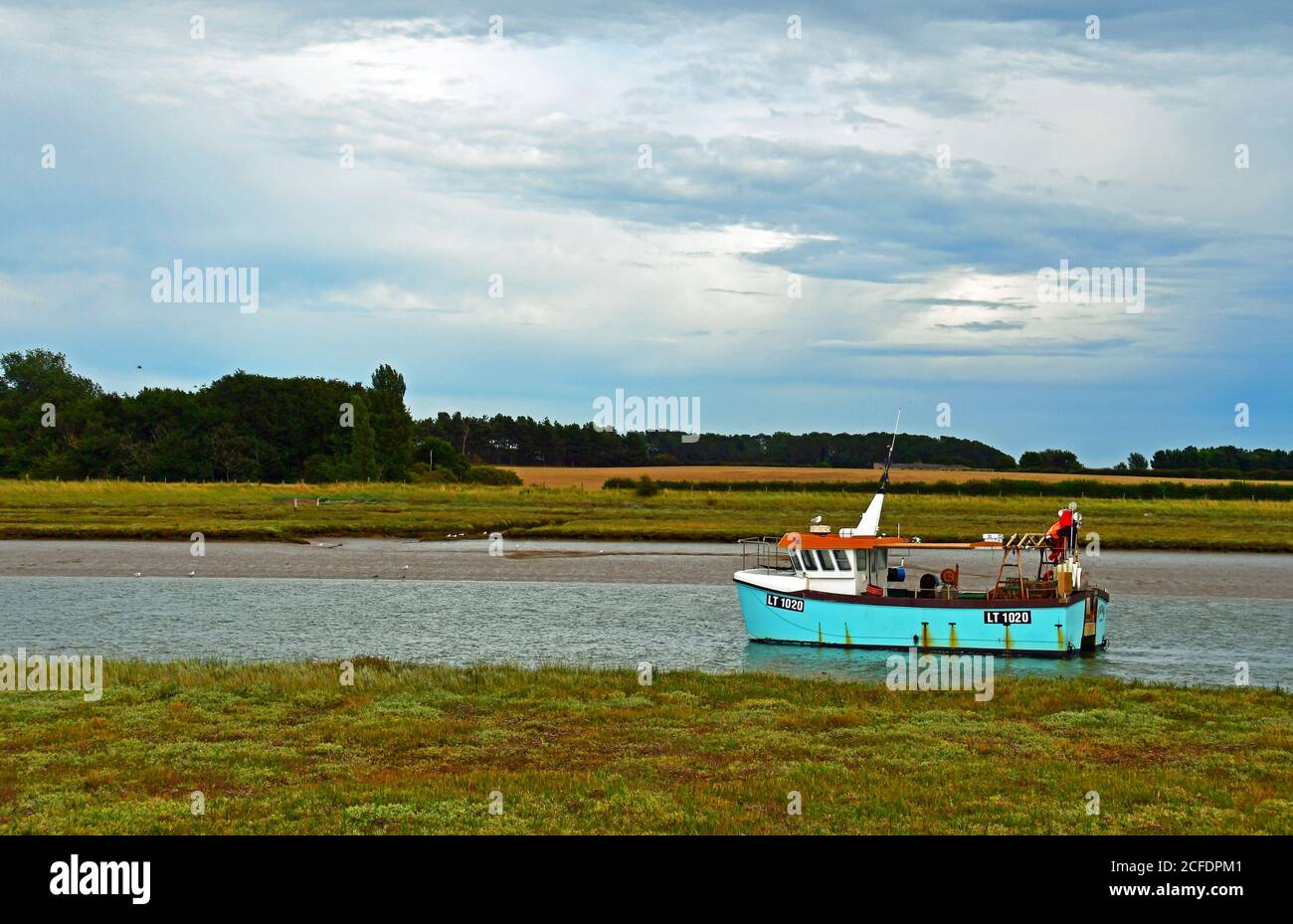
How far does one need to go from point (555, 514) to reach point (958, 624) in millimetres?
66385

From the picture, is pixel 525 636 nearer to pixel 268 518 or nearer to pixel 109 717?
pixel 109 717

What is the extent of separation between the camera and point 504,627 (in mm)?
42906

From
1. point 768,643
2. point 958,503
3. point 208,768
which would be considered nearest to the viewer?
point 208,768

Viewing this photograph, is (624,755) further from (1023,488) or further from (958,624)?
(1023,488)

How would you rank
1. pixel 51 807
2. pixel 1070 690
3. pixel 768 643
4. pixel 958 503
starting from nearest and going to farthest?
pixel 51 807 < pixel 1070 690 < pixel 768 643 < pixel 958 503

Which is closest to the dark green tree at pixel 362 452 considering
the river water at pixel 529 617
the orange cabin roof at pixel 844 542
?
the river water at pixel 529 617

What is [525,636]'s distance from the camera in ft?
132

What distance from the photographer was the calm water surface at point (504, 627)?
117 ft

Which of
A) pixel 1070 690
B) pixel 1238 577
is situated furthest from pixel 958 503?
pixel 1070 690

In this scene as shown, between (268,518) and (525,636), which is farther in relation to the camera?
(268,518)

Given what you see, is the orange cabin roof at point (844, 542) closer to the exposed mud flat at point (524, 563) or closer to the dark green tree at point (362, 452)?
the exposed mud flat at point (524, 563)

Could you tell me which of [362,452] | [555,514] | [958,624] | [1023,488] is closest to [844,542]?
[958,624]

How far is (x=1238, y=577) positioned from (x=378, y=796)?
5915cm
